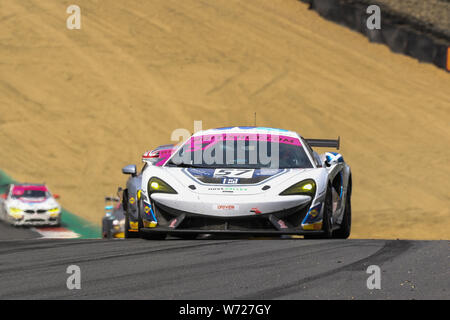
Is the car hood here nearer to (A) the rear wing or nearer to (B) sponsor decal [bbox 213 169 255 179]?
(A) the rear wing

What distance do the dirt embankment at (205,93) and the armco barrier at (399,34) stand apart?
0.53m

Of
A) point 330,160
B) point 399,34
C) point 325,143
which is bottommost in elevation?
point 330,160

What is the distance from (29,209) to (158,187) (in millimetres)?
13824

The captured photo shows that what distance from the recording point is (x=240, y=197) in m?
9.25

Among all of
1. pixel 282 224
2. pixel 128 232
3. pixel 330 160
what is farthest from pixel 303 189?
pixel 128 232

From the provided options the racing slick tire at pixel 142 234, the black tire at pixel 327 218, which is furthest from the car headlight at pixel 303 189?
the racing slick tire at pixel 142 234

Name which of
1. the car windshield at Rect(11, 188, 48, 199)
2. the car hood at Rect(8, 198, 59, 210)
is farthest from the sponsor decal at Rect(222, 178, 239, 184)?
the car windshield at Rect(11, 188, 48, 199)

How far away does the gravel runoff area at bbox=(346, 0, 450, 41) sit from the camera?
4147 cm

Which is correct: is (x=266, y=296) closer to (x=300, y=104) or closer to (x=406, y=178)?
(x=406, y=178)

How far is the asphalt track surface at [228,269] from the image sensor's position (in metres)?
6.36

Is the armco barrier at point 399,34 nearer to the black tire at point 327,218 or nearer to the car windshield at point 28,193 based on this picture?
the car windshield at point 28,193

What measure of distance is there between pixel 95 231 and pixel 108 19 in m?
21.1

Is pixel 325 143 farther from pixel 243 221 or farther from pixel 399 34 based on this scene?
pixel 399 34

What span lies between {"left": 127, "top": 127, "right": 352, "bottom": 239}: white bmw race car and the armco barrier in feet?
108
